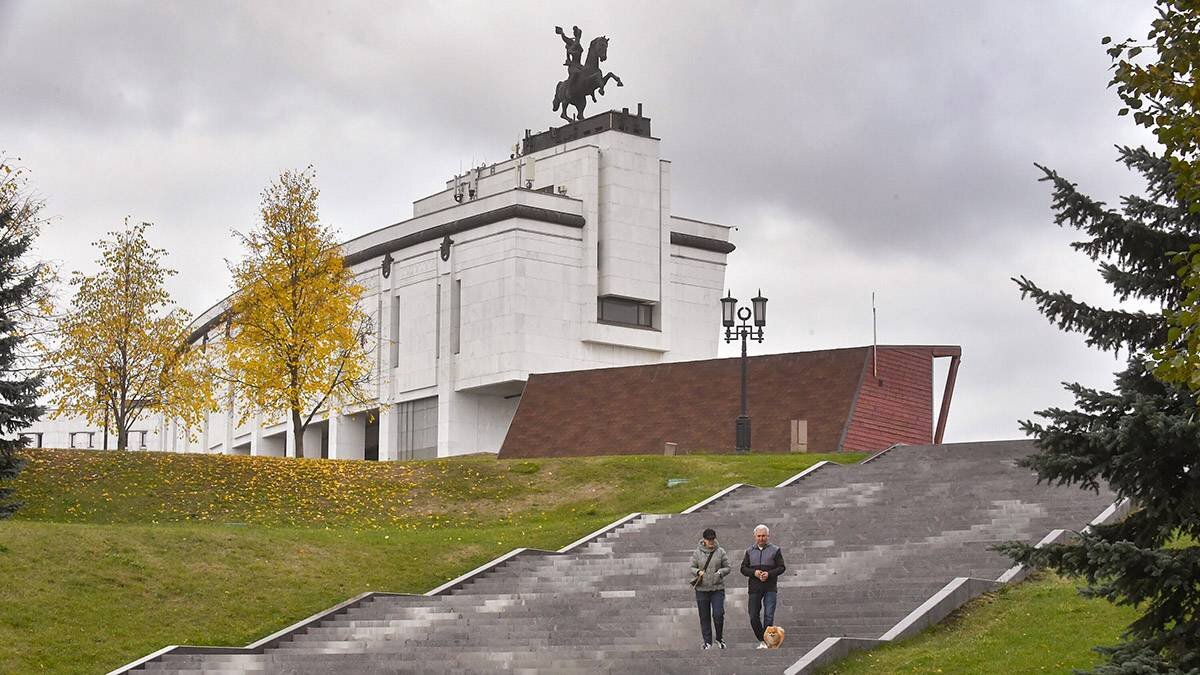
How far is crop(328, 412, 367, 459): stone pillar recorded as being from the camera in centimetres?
6969

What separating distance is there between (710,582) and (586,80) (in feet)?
162

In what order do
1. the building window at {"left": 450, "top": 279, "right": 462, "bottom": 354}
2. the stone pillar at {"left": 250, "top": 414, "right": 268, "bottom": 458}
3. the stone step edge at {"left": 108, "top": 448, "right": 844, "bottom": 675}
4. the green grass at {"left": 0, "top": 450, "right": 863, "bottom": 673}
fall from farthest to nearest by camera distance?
the stone pillar at {"left": 250, "top": 414, "right": 268, "bottom": 458} < the building window at {"left": 450, "top": 279, "right": 462, "bottom": 354} < the green grass at {"left": 0, "top": 450, "right": 863, "bottom": 673} < the stone step edge at {"left": 108, "top": 448, "right": 844, "bottom": 675}

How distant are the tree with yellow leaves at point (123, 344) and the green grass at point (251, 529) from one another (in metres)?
14.7

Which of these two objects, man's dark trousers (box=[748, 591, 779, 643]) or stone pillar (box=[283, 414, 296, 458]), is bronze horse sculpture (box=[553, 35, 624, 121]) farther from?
man's dark trousers (box=[748, 591, 779, 643])

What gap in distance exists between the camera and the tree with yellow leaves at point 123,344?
52.1 metres

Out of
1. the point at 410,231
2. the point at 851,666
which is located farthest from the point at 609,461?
the point at 410,231

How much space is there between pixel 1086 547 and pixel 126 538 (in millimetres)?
18251

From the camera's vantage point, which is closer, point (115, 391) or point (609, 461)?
point (609, 461)

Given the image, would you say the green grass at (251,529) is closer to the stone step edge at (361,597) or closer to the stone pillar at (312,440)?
the stone step edge at (361,597)

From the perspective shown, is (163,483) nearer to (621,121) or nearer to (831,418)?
(831,418)

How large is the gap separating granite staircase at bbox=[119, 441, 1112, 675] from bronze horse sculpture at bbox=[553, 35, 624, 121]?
36.8 m

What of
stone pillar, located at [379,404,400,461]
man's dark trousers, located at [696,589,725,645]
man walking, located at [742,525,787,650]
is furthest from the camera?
stone pillar, located at [379,404,400,461]

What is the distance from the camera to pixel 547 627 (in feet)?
Answer: 76.3

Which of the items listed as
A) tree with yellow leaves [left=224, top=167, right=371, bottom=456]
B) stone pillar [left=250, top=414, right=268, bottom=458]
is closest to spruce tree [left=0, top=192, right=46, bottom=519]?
tree with yellow leaves [left=224, top=167, right=371, bottom=456]
